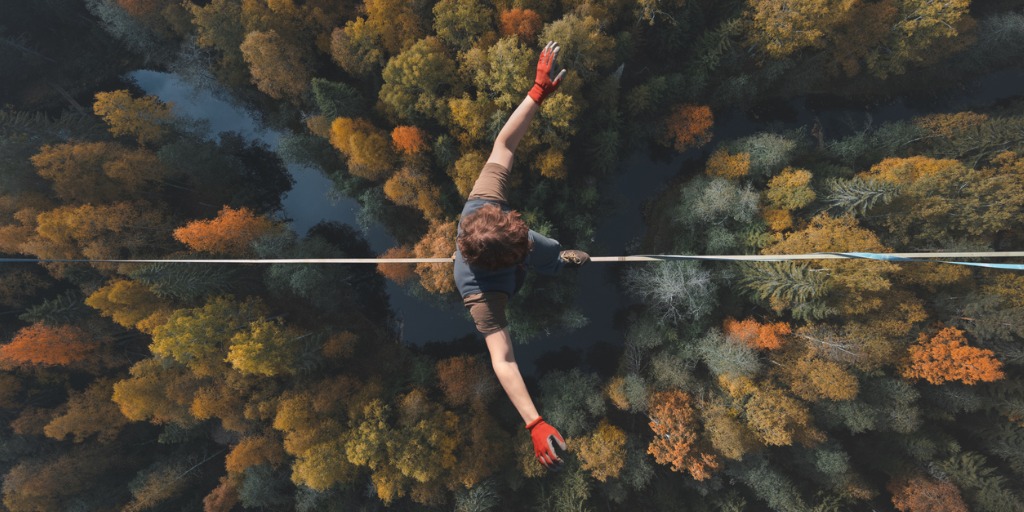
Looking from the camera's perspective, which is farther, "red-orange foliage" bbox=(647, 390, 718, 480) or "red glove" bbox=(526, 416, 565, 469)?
"red-orange foliage" bbox=(647, 390, 718, 480)

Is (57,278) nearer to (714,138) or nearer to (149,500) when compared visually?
(149,500)

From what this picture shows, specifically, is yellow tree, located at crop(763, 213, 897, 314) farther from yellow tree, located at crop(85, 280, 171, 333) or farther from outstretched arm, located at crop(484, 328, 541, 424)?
yellow tree, located at crop(85, 280, 171, 333)

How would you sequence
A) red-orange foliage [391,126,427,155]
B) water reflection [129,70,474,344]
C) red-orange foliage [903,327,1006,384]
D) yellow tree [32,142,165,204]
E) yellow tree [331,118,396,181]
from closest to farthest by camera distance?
red-orange foliage [903,327,1006,384]
yellow tree [331,118,396,181]
red-orange foliage [391,126,427,155]
yellow tree [32,142,165,204]
water reflection [129,70,474,344]

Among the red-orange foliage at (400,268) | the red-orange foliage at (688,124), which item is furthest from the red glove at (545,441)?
the red-orange foliage at (688,124)

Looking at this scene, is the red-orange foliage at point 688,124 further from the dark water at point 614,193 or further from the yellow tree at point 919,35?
the yellow tree at point 919,35

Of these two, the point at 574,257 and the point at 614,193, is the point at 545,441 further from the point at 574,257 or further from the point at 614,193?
the point at 614,193

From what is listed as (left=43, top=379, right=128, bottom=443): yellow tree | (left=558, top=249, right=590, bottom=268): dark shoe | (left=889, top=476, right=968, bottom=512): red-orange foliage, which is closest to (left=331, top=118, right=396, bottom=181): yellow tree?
(left=558, top=249, right=590, bottom=268): dark shoe
